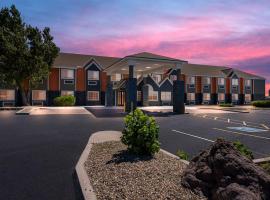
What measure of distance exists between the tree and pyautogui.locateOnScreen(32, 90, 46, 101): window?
1904 millimetres

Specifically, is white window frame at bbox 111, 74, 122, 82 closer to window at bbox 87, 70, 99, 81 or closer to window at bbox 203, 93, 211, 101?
window at bbox 87, 70, 99, 81

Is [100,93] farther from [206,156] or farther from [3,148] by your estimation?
[206,156]

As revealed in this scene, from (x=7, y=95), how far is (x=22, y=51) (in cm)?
937

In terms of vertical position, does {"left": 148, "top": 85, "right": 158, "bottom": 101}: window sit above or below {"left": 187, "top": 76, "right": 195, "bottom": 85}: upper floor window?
below

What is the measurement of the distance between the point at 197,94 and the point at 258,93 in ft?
69.3

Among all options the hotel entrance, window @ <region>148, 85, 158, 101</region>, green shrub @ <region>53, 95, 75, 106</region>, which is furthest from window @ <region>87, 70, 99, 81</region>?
window @ <region>148, 85, 158, 101</region>

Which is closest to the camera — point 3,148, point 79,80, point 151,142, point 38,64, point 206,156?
point 206,156

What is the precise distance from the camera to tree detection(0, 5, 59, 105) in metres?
39.2

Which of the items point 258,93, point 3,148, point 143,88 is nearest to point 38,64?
point 143,88

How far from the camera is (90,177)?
593 centimetres

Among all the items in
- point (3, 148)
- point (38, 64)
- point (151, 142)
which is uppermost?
point (38, 64)

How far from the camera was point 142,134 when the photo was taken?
282 inches

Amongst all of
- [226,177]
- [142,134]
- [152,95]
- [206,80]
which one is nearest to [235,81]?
[206,80]

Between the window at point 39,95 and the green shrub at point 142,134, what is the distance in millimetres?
42762
